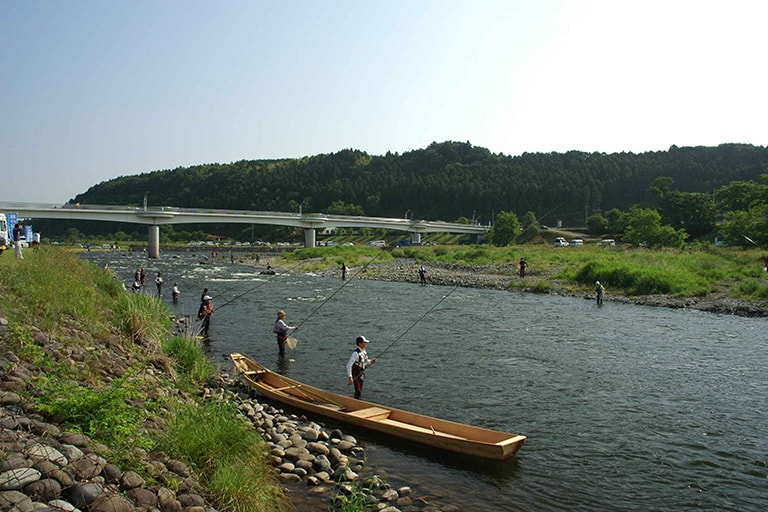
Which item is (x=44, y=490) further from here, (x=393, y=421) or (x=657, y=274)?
(x=657, y=274)

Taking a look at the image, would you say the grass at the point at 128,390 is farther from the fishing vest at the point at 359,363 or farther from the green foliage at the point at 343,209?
the green foliage at the point at 343,209

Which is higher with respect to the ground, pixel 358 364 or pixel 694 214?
pixel 694 214

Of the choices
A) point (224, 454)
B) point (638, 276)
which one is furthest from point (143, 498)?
point (638, 276)

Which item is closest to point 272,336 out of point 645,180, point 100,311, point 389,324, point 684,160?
point 389,324

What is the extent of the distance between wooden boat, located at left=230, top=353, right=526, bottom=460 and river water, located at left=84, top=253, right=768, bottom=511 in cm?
33

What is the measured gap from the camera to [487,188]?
154 meters

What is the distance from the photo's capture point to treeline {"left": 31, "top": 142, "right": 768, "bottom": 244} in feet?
452

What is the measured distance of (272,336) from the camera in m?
23.9

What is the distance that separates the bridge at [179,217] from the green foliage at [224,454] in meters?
72.8

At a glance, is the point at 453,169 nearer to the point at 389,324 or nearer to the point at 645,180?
the point at 645,180

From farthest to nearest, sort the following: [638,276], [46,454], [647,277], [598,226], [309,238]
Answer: [598,226]
[309,238]
[638,276]
[647,277]
[46,454]

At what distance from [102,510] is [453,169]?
181m

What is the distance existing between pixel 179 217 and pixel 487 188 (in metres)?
89.6

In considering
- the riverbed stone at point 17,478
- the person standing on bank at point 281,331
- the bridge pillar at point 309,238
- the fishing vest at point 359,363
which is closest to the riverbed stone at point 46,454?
the riverbed stone at point 17,478
